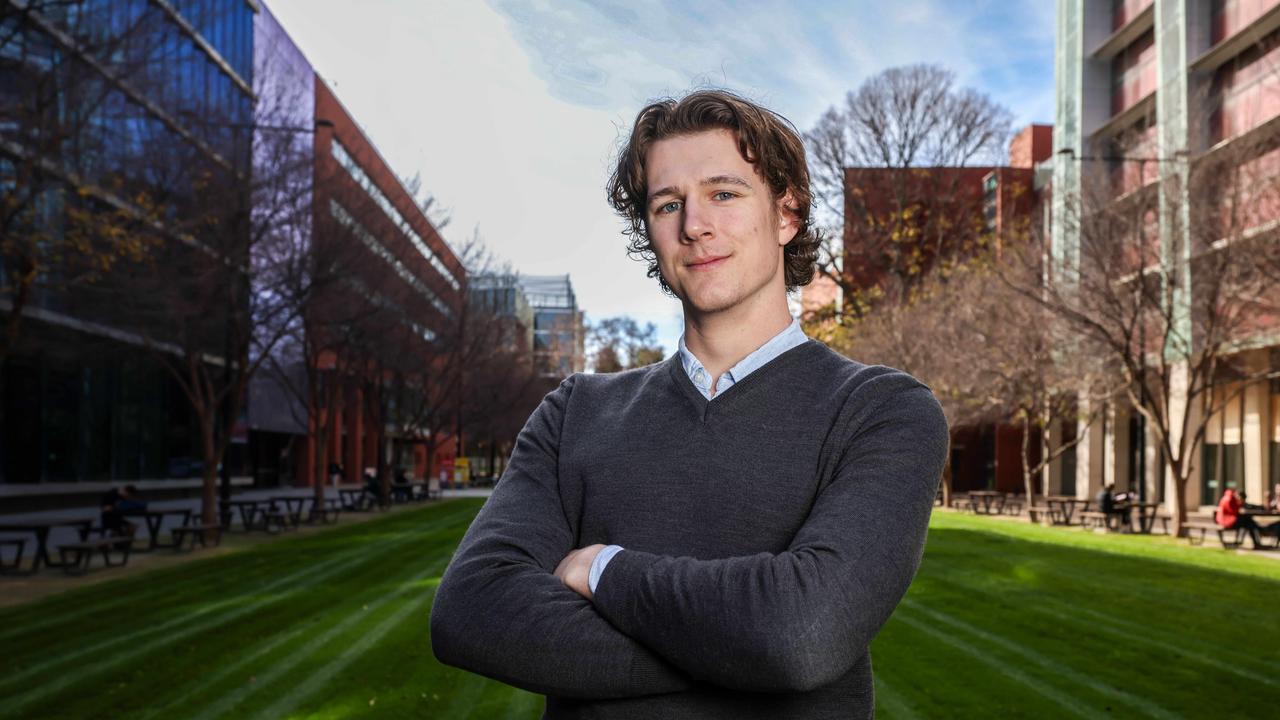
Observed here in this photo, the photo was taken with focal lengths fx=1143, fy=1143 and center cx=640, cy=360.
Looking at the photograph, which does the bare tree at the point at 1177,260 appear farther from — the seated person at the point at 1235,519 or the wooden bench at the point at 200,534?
the wooden bench at the point at 200,534

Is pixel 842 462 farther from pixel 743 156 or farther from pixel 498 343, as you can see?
pixel 498 343

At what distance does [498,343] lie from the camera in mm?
57625

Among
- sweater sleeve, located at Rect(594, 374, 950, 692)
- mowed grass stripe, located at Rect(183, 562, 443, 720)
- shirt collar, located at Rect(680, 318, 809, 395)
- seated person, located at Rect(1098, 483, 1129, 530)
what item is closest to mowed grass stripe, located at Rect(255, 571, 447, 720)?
mowed grass stripe, located at Rect(183, 562, 443, 720)

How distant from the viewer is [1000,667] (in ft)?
36.7

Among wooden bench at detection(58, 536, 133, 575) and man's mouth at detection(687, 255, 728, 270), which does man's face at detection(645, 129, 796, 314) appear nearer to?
man's mouth at detection(687, 255, 728, 270)

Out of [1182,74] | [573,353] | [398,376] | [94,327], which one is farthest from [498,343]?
[573,353]

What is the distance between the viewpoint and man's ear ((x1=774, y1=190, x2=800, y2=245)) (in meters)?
2.85

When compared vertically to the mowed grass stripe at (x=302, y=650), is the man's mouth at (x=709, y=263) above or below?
above

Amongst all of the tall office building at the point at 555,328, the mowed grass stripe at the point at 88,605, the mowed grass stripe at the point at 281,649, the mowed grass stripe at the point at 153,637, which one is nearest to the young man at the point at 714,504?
the mowed grass stripe at the point at 281,649

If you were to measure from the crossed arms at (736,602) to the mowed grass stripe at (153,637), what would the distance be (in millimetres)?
8515

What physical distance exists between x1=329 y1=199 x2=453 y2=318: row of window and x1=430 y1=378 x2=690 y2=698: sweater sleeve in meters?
26.5

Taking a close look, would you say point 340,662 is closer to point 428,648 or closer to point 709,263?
point 428,648

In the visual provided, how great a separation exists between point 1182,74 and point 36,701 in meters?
38.6

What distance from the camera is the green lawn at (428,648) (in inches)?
376
